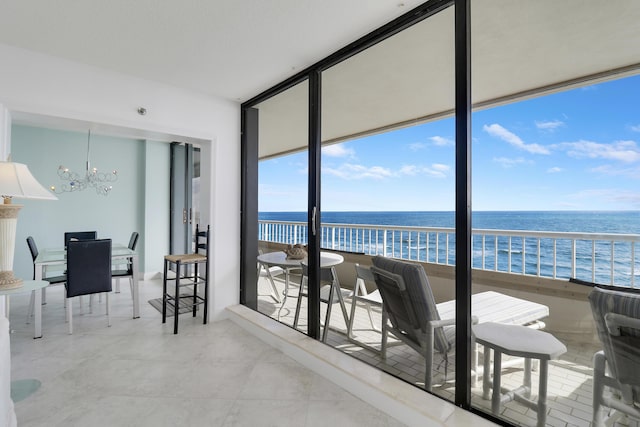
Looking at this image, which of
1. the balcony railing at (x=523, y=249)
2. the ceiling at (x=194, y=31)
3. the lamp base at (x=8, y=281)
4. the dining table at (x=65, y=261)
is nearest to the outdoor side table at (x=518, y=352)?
the balcony railing at (x=523, y=249)

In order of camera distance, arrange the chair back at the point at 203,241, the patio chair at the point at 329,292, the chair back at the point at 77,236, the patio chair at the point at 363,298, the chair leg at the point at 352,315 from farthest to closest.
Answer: the chair back at the point at 77,236 < the chair back at the point at 203,241 < the patio chair at the point at 329,292 < the chair leg at the point at 352,315 < the patio chair at the point at 363,298

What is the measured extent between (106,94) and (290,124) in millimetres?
1709

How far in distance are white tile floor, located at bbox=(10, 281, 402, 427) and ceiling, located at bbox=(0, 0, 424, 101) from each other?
8.24ft

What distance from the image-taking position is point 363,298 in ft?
8.16

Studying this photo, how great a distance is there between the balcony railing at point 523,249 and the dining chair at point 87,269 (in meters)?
2.74

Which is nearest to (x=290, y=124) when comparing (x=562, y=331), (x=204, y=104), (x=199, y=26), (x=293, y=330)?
(x=204, y=104)

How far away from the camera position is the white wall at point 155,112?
2.55 metres

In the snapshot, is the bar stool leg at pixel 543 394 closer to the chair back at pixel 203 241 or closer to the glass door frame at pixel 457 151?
the glass door frame at pixel 457 151

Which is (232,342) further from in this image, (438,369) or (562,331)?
(562,331)

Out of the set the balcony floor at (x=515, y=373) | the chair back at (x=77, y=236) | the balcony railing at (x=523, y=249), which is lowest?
the balcony floor at (x=515, y=373)

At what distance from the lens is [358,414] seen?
1929 mm

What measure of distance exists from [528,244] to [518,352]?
554 millimetres

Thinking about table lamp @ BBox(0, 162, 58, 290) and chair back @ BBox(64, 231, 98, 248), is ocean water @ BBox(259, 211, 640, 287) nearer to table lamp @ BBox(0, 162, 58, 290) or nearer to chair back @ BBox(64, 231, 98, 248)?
table lamp @ BBox(0, 162, 58, 290)

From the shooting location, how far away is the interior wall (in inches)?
192
